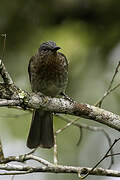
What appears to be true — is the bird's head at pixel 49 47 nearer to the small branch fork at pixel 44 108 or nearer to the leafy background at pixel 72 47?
the small branch fork at pixel 44 108

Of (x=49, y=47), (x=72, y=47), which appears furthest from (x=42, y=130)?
(x=72, y=47)

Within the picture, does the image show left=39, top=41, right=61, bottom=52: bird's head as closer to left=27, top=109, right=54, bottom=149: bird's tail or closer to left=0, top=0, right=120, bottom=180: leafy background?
left=27, top=109, right=54, bottom=149: bird's tail

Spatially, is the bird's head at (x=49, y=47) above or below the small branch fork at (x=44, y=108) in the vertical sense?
above

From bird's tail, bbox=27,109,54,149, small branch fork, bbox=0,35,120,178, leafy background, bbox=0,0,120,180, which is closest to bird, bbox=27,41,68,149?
bird's tail, bbox=27,109,54,149

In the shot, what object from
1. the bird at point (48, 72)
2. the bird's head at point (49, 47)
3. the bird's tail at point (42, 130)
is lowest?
the bird's tail at point (42, 130)

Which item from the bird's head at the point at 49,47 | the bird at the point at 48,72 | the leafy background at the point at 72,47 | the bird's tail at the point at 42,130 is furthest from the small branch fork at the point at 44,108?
the leafy background at the point at 72,47

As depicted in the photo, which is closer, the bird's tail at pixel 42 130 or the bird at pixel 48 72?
the bird at pixel 48 72

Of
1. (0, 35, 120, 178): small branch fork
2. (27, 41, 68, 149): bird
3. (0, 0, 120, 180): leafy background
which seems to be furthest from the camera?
(0, 0, 120, 180): leafy background
